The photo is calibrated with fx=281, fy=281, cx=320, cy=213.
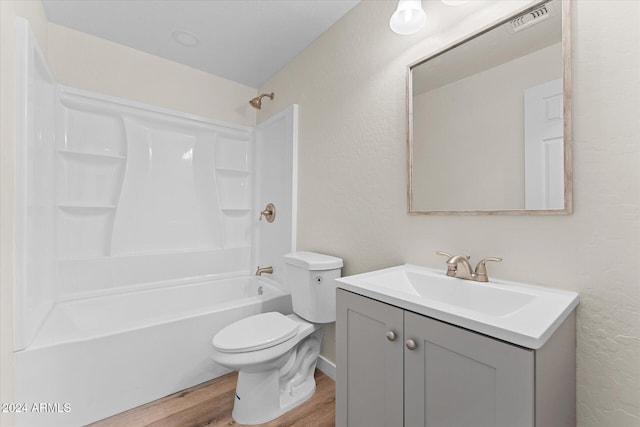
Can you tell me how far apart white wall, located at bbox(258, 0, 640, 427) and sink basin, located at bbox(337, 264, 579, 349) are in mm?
104

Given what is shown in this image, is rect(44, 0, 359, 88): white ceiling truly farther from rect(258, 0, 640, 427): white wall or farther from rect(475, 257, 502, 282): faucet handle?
rect(475, 257, 502, 282): faucet handle

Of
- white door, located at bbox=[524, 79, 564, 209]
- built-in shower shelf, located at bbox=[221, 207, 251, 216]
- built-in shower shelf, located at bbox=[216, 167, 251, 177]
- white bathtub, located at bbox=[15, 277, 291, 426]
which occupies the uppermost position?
built-in shower shelf, located at bbox=[216, 167, 251, 177]

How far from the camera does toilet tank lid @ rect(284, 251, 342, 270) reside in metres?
1.67

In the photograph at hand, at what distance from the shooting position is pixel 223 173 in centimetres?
274

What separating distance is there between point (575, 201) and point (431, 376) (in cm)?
74

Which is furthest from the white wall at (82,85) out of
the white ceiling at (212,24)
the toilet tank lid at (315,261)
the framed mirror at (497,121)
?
the framed mirror at (497,121)

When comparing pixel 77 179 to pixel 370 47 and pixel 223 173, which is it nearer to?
pixel 223 173

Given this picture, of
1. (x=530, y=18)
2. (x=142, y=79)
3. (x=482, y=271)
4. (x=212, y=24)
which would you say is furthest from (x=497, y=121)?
(x=142, y=79)

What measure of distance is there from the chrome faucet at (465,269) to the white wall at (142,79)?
2394 millimetres

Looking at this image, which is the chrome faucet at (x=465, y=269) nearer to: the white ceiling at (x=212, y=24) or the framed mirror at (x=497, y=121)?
the framed mirror at (x=497, y=121)

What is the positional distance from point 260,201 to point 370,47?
1.69 metres

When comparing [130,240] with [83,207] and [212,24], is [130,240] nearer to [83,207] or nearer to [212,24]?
[83,207]

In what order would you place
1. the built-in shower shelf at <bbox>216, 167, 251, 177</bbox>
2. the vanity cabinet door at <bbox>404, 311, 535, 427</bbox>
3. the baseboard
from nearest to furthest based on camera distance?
the vanity cabinet door at <bbox>404, 311, 535, 427</bbox> → the baseboard → the built-in shower shelf at <bbox>216, 167, 251, 177</bbox>

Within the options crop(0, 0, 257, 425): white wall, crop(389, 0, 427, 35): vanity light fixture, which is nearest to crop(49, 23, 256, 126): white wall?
crop(0, 0, 257, 425): white wall
